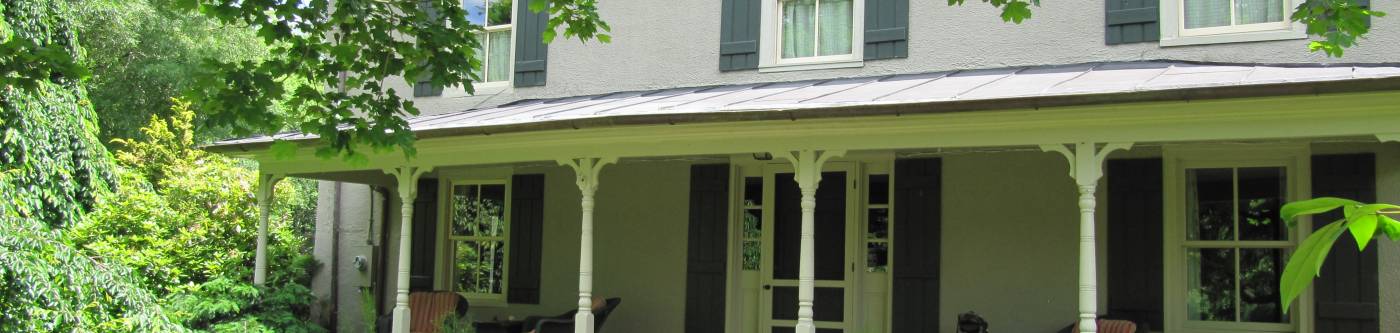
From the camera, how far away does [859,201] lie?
32.0ft

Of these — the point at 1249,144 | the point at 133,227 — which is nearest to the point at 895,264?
the point at 1249,144

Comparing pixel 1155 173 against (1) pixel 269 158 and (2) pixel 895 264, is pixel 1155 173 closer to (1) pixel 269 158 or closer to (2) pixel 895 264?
(2) pixel 895 264

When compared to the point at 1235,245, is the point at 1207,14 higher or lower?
higher

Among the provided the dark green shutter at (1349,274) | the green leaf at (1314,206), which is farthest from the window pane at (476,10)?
the green leaf at (1314,206)

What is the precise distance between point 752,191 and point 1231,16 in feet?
13.2

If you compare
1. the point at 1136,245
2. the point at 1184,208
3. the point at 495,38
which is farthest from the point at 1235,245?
the point at 495,38

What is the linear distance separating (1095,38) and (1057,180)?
1.14m

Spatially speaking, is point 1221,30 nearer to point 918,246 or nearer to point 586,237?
point 918,246

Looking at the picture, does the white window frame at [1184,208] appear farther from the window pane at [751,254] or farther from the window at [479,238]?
the window at [479,238]

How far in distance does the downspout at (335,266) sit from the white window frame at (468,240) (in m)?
1.44

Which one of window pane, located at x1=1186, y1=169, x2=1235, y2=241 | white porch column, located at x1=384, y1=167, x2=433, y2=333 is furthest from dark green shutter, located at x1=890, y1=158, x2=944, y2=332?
white porch column, located at x1=384, y1=167, x2=433, y2=333

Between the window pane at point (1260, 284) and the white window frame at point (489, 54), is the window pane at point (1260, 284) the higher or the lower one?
the lower one

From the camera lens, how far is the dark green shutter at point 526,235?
11086 mm

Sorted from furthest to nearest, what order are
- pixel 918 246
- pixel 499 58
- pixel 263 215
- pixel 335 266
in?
1. pixel 335 266
2. pixel 499 58
3. pixel 263 215
4. pixel 918 246
